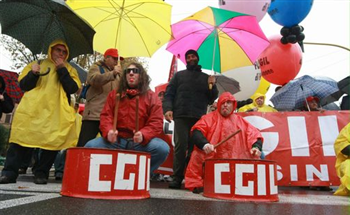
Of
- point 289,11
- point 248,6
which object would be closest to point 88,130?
point 248,6

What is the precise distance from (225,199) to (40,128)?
2038 mm

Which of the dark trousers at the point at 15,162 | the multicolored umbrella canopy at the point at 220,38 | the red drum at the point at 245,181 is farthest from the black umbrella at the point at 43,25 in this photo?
the red drum at the point at 245,181

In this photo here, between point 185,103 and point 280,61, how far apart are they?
3.50 meters

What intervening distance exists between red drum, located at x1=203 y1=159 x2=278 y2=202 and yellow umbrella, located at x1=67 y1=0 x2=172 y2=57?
1896mm

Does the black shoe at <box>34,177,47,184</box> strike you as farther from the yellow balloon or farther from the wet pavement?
the yellow balloon

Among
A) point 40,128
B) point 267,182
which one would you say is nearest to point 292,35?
point 267,182

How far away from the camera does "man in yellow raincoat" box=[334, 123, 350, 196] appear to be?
378 cm

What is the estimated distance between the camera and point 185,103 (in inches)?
163

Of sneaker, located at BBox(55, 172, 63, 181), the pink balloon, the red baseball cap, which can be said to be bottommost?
sneaker, located at BBox(55, 172, 63, 181)

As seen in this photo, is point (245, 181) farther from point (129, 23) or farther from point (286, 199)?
point (129, 23)

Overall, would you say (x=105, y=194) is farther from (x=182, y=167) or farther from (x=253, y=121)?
(x=253, y=121)

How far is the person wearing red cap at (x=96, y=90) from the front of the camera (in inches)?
148

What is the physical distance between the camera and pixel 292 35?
6.50 m

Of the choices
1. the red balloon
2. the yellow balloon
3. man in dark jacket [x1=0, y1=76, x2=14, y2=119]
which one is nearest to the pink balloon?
the red balloon
